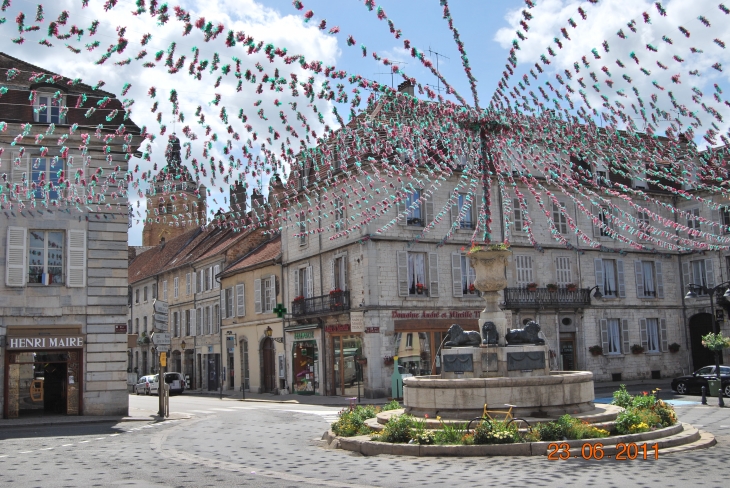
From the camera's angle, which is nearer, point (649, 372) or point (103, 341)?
point (103, 341)

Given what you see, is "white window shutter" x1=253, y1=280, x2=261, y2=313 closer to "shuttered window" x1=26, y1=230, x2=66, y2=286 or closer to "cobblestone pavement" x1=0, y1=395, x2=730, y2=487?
"shuttered window" x1=26, y1=230, x2=66, y2=286

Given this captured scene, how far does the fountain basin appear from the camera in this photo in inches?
471

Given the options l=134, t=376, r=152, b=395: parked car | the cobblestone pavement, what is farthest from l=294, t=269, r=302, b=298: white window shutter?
the cobblestone pavement

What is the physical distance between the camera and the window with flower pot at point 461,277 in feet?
95.6

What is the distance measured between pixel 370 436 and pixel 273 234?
25227mm

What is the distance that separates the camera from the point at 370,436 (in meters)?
12.2

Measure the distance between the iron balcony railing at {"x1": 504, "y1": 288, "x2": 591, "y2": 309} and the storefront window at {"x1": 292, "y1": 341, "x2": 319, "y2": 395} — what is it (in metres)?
8.32

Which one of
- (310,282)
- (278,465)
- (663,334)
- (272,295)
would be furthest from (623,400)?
(663,334)

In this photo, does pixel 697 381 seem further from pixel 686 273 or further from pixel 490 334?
pixel 490 334

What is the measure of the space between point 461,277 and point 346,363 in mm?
5752

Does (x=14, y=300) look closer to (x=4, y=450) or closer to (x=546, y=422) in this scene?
(x=4, y=450)

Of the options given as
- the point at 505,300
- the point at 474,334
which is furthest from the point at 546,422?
the point at 505,300
